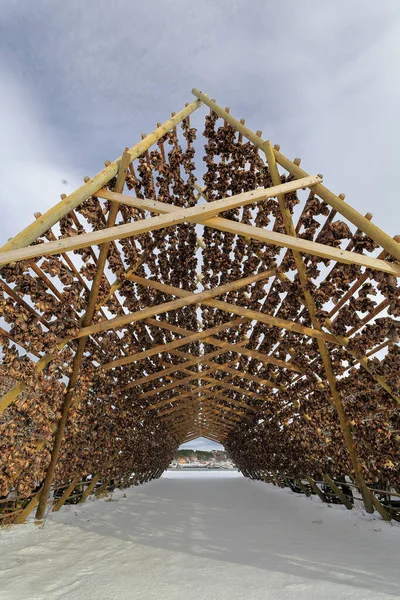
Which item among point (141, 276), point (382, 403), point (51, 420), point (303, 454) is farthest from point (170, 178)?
point (303, 454)

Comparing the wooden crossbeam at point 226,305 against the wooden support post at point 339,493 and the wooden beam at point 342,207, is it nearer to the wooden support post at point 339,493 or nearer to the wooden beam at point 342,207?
the wooden beam at point 342,207

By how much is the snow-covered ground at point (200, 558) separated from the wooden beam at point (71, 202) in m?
3.32

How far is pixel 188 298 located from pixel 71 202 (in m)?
2.83

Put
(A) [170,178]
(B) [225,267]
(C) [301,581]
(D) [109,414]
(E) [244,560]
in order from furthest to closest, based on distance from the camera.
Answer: (D) [109,414] → (B) [225,267] → (A) [170,178] → (E) [244,560] → (C) [301,581]

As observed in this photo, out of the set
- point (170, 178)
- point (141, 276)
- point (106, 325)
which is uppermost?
point (170, 178)

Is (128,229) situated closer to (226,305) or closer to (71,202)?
(71,202)

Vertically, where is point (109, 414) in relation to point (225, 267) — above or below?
below

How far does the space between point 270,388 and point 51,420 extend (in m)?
6.31

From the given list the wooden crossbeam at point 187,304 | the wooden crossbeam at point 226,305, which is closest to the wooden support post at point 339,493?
the wooden crossbeam at point 226,305

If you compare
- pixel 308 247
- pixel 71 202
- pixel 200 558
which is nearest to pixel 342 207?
pixel 308 247

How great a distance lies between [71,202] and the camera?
175 inches

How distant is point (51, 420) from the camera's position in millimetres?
6422

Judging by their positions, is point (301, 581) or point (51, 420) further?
point (51, 420)

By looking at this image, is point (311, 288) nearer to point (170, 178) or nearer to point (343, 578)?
point (170, 178)
